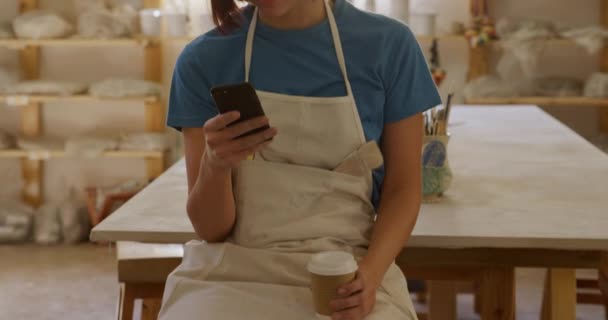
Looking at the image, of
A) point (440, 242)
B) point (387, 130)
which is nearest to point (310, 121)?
point (387, 130)

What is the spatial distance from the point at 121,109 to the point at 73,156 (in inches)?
18.4

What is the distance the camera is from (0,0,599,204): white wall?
4750 mm

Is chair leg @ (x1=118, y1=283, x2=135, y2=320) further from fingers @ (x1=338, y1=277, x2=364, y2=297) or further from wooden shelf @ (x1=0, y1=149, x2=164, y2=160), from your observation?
wooden shelf @ (x1=0, y1=149, x2=164, y2=160)

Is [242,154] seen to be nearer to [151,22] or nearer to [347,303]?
[347,303]

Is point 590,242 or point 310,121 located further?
point 590,242

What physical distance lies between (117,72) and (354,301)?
390 centimetres

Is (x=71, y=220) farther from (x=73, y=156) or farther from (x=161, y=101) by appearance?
(x=161, y=101)

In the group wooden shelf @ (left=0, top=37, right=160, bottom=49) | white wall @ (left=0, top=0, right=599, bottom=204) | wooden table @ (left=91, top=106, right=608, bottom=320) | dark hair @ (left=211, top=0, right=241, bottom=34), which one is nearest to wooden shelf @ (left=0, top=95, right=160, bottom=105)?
wooden shelf @ (left=0, top=37, right=160, bottom=49)

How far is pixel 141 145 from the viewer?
4.74 meters

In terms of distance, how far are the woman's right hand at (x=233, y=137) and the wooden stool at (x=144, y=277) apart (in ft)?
2.38

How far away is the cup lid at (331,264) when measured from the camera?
4.16 feet

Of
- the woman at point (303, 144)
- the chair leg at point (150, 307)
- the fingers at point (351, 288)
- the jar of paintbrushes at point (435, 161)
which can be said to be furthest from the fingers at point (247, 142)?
the chair leg at point (150, 307)

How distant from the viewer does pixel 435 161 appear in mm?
1983

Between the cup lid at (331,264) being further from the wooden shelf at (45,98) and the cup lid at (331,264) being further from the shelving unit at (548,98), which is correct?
the wooden shelf at (45,98)
